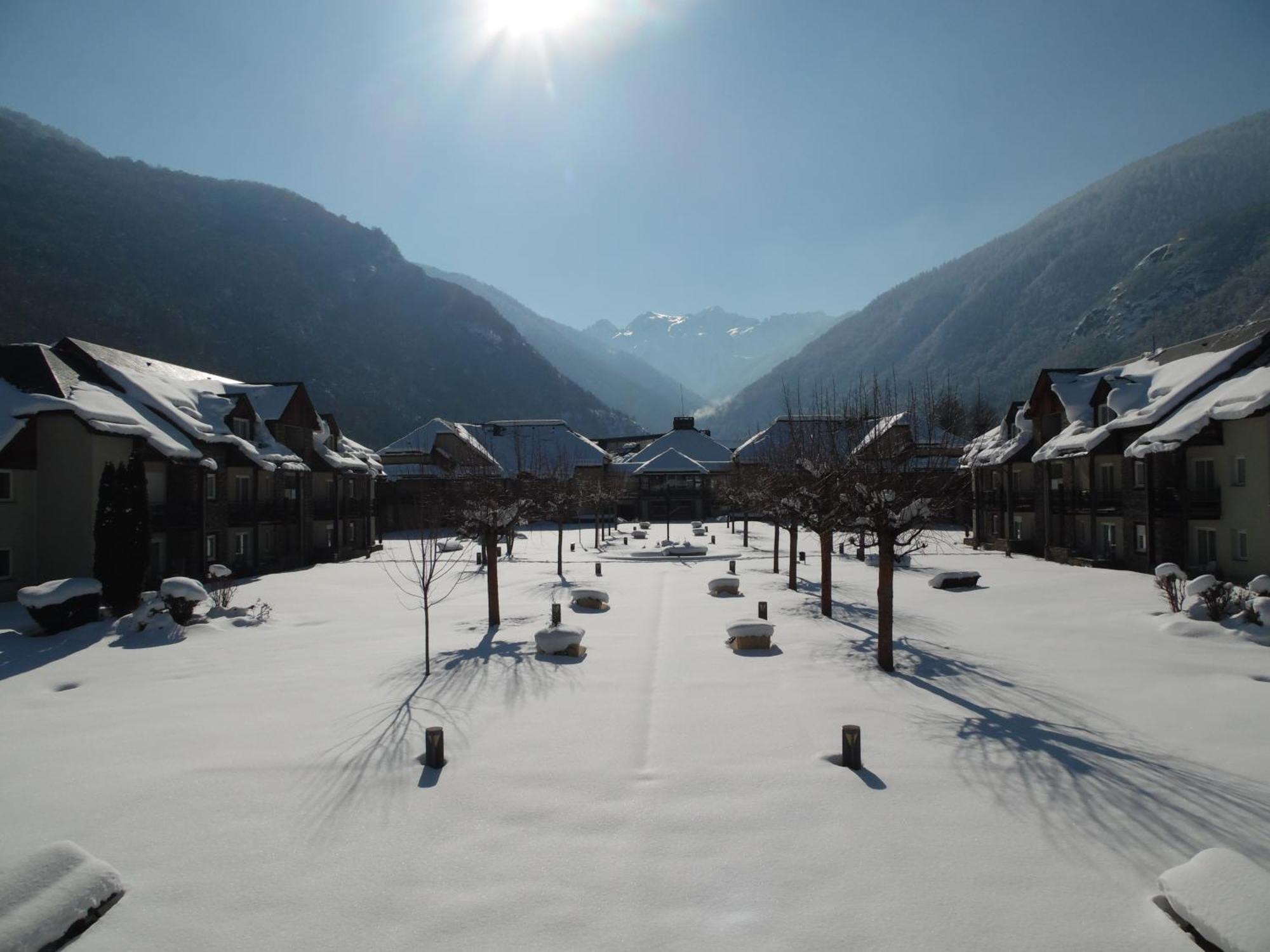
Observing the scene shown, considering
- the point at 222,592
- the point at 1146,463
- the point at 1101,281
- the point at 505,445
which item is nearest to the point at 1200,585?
the point at 1146,463

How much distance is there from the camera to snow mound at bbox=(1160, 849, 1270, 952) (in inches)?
211

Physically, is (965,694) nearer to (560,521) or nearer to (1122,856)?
(1122,856)

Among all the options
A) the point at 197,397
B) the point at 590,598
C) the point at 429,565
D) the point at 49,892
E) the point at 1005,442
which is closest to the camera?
the point at 49,892

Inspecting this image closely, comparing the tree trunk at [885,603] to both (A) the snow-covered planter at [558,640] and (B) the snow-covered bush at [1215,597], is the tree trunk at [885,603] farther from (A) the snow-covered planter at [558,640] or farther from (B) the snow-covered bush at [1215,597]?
(B) the snow-covered bush at [1215,597]

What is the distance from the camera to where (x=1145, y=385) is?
3347 centimetres

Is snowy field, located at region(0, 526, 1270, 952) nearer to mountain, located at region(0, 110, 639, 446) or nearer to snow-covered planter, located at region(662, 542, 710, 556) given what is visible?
snow-covered planter, located at region(662, 542, 710, 556)

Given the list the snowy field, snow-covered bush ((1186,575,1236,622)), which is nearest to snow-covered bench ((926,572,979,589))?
snow-covered bush ((1186,575,1236,622))

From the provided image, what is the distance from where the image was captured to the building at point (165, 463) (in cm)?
2433

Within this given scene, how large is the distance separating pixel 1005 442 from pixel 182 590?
46004 millimetres

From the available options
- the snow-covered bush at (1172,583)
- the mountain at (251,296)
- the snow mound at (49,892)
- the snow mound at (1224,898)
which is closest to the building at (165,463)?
the snow mound at (49,892)

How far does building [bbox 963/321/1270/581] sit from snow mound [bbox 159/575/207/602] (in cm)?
3633

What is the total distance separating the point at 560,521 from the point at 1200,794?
2920 centimetres

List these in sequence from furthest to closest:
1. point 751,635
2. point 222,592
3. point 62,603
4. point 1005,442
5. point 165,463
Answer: point 1005,442
point 165,463
point 222,592
point 62,603
point 751,635

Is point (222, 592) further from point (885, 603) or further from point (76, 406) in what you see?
point (885, 603)
